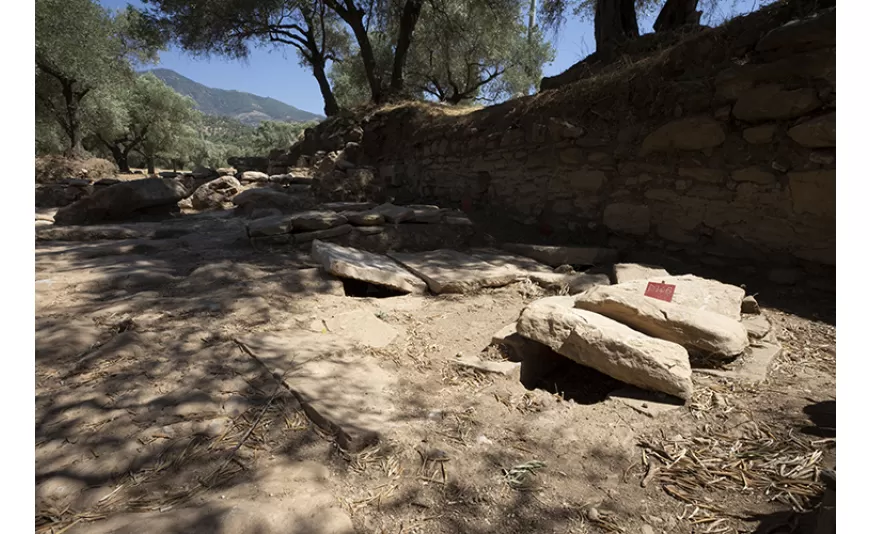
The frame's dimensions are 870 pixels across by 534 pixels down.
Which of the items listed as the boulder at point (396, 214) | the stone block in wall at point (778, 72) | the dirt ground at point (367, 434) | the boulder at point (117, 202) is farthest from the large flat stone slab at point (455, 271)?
the boulder at point (117, 202)

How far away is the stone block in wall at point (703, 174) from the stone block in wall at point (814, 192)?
54cm

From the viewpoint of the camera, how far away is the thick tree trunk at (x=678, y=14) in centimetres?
731

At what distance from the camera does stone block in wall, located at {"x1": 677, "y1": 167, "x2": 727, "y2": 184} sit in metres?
3.93

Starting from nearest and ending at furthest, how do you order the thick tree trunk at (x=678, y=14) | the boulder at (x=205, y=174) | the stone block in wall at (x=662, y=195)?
the stone block in wall at (x=662, y=195), the thick tree trunk at (x=678, y=14), the boulder at (x=205, y=174)

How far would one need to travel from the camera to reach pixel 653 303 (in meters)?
2.49

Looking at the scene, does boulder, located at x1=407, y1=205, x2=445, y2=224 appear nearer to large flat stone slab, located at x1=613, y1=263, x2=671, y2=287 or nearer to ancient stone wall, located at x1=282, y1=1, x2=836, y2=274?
ancient stone wall, located at x1=282, y1=1, x2=836, y2=274

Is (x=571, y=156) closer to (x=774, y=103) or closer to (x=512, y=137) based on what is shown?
(x=512, y=137)

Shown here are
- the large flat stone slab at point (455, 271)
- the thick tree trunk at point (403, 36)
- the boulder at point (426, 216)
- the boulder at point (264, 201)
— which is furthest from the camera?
the thick tree trunk at point (403, 36)

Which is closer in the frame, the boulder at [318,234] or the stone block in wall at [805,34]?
the stone block in wall at [805,34]

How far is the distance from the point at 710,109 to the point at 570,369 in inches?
126

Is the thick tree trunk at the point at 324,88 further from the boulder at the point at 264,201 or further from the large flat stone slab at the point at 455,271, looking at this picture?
the large flat stone slab at the point at 455,271

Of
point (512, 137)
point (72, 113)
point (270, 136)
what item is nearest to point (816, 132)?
point (512, 137)

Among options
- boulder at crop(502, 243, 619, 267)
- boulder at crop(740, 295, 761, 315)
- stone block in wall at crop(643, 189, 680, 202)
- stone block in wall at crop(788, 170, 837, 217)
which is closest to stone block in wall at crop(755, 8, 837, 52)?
stone block in wall at crop(788, 170, 837, 217)

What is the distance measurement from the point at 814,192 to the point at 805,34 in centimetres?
134
